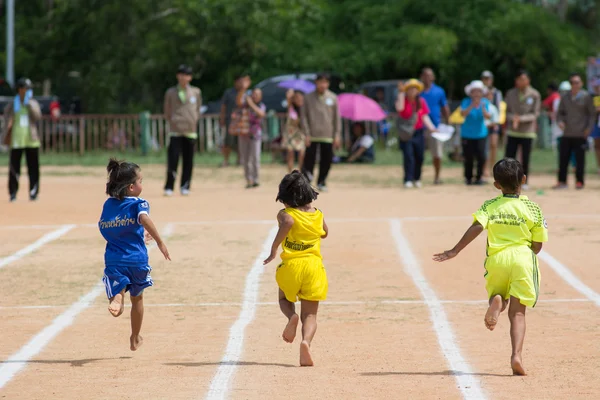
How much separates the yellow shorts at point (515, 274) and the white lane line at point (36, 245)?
20.2 ft

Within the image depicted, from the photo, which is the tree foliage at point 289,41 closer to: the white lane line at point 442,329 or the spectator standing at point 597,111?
the spectator standing at point 597,111

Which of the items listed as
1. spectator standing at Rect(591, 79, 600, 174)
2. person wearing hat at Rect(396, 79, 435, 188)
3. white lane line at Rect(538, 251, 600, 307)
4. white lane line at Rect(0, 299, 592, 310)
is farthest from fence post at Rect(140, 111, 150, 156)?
white lane line at Rect(0, 299, 592, 310)

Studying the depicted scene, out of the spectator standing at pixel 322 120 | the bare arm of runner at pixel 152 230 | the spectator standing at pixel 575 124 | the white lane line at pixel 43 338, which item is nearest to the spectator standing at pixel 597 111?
the spectator standing at pixel 575 124

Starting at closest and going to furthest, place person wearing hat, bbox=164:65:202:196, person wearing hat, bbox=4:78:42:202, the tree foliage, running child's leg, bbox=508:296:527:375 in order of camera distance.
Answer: running child's leg, bbox=508:296:527:375 → person wearing hat, bbox=4:78:42:202 → person wearing hat, bbox=164:65:202:196 → the tree foliage

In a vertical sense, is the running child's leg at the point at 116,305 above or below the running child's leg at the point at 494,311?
below

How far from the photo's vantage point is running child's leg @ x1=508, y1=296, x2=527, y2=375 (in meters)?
7.12

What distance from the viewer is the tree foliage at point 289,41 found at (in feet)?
130

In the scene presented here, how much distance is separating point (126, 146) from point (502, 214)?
26.7 meters

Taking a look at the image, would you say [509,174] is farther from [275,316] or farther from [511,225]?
[275,316]

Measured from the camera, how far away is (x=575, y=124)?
2038 centimetres

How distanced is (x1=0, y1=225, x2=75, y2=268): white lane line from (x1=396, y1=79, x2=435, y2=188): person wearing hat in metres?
6.90

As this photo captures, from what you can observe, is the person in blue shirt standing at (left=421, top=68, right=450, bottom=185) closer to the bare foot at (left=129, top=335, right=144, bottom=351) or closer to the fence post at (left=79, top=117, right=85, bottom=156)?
the fence post at (left=79, top=117, right=85, bottom=156)

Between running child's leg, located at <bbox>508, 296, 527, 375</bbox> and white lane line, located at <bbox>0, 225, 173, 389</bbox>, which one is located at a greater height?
running child's leg, located at <bbox>508, 296, 527, 375</bbox>

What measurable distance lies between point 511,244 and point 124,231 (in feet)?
7.40
